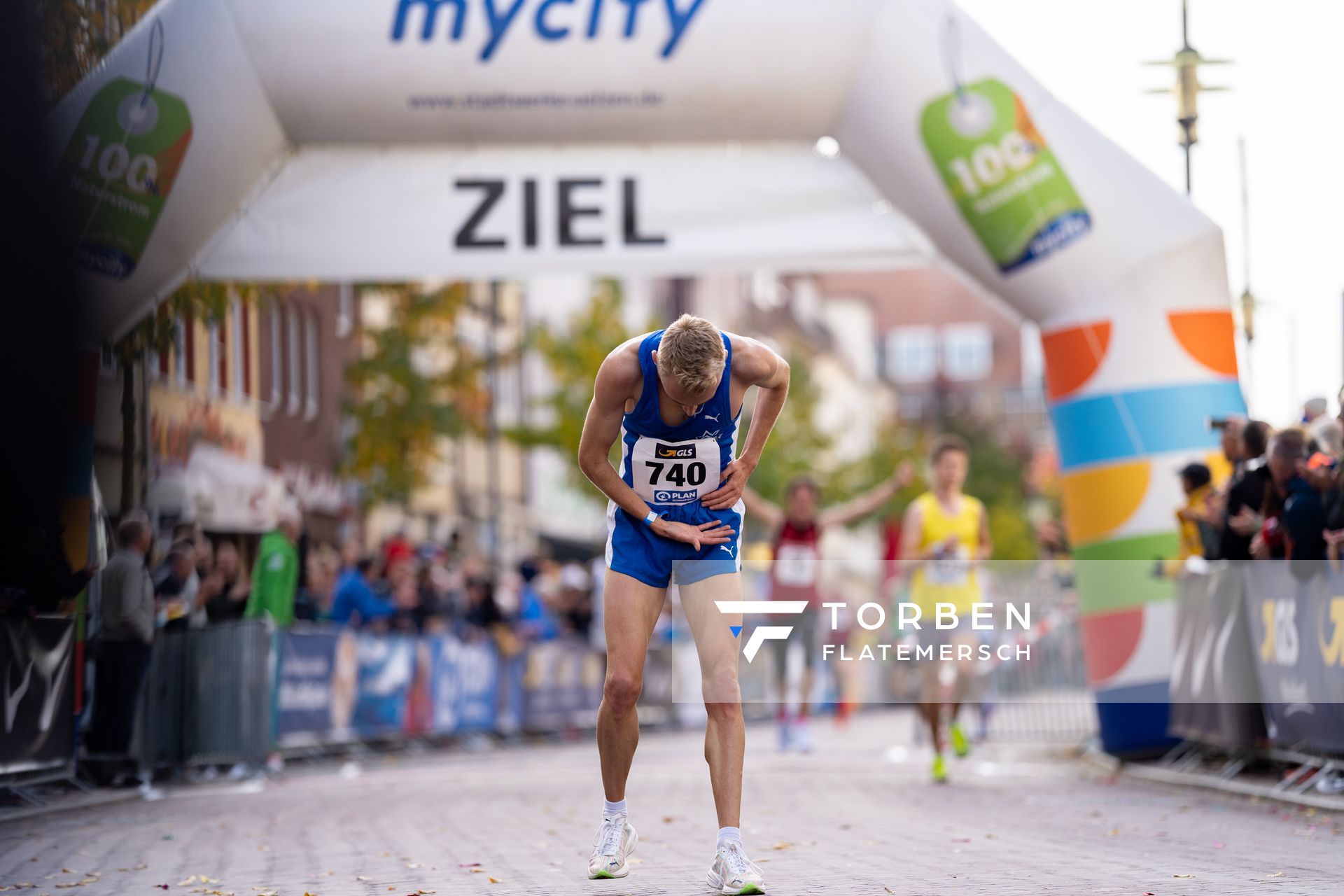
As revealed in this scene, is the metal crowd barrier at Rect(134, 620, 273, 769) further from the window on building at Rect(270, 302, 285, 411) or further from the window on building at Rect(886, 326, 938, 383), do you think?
the window on building at Rect(886, 326, 938, 383)

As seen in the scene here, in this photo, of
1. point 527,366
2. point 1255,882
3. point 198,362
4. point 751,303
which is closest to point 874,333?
point 751,303

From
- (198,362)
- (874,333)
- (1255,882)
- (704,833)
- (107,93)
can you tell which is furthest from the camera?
(874,333)

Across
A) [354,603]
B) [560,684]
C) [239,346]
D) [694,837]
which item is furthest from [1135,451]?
[560,684]

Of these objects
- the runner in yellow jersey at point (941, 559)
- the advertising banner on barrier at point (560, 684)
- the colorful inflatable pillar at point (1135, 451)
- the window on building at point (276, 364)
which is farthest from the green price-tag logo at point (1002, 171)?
the advertising banner on barrier at point (560, 684)

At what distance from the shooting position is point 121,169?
11312mm

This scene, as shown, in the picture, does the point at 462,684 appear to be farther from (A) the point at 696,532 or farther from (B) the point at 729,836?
(B) the point at 729,836

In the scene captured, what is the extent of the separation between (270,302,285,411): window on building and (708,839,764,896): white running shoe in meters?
13.1

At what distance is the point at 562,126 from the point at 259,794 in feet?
15.7

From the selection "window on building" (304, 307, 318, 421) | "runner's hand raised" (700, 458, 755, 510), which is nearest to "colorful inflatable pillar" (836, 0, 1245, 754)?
"runner's hand raised" (700, 458, 755, 510)

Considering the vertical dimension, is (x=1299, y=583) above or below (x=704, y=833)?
above

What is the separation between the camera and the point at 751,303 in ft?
236

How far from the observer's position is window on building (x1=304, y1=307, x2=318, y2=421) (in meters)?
26.9

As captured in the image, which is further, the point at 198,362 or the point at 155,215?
the point at 198,362

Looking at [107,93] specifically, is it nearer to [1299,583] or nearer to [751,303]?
[1299,583]
